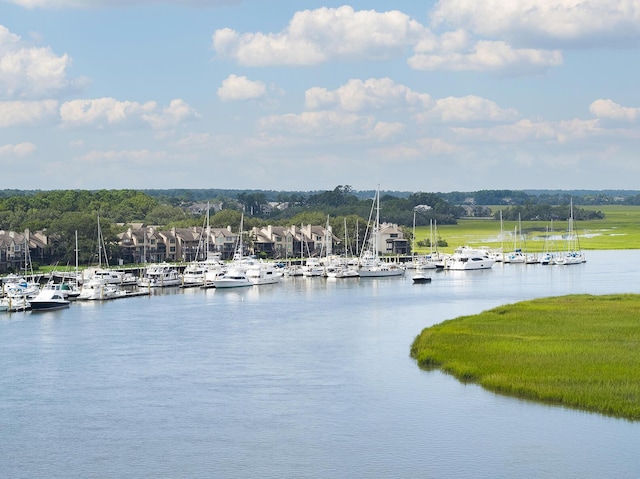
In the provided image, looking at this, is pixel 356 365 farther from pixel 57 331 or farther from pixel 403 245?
pixel 403 245

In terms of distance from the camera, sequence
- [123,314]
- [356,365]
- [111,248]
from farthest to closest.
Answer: [111,248], [123,314], [356,365]

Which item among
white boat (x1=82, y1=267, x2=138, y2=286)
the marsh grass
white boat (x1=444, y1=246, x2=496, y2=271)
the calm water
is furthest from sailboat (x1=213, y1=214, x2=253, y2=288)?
the marsh grass

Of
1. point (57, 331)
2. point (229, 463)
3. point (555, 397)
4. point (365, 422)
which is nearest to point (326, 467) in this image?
point (229, 463)

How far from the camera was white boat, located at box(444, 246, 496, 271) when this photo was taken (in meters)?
111

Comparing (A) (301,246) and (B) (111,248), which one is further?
(A) (301,246)

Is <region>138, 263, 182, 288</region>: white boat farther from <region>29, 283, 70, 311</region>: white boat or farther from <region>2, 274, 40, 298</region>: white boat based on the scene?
<region>29, 283, 70, 311</region>: white boat

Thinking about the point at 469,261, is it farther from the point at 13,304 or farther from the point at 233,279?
the point at 13,304

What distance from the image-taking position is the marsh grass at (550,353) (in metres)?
34.4

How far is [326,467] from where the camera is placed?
2814cm

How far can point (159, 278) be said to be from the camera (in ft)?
295

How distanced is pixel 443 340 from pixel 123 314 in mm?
25364

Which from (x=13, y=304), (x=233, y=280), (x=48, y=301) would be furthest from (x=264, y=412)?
(x=233, y=280)

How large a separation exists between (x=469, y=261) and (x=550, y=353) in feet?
232

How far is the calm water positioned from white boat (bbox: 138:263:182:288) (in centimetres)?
2535
